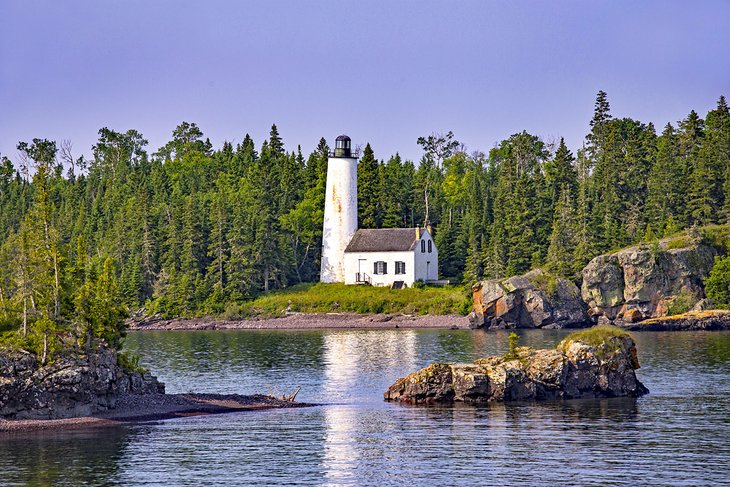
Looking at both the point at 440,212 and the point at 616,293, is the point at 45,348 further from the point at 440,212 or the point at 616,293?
the point at 440,212

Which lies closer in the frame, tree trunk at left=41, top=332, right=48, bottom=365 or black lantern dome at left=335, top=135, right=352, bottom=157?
→ tree trunk at left=41, top=332, right=48, bottom=365

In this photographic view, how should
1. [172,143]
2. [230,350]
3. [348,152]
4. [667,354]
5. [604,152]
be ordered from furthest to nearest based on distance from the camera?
[172,143]
[604,152]
[348,152]
[230,350]
[667,354]

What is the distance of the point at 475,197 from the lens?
12812cm

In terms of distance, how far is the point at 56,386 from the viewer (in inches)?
1762

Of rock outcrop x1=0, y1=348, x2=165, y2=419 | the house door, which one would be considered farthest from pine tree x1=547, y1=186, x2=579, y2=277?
rock outcrop x1=0, y1=348, x2=165, y2=419

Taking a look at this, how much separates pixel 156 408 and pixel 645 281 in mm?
62411

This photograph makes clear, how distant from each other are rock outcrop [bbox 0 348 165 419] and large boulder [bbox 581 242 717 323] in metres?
63.5

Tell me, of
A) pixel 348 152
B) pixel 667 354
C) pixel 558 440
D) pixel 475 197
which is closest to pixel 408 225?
pixel 475 197

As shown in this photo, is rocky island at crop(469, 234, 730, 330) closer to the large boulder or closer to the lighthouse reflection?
the large boulder

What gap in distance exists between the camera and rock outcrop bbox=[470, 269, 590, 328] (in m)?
101

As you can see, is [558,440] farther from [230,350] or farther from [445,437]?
[230,350]

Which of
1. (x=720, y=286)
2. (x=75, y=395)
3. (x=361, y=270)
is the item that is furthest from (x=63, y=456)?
(x=361, y=270)

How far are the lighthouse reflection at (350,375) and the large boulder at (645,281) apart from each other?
1895 cm

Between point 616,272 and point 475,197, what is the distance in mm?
29876
